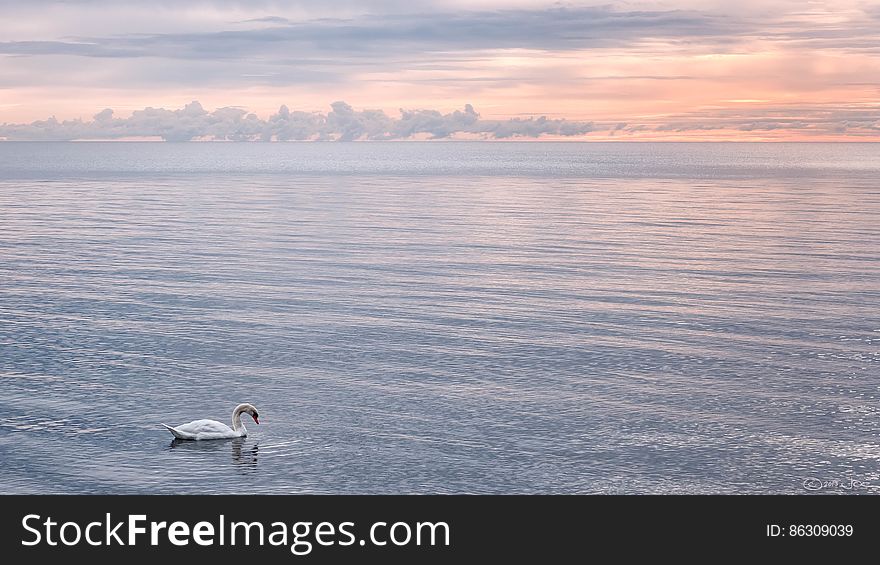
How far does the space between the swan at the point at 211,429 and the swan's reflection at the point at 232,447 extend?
0.14 metres

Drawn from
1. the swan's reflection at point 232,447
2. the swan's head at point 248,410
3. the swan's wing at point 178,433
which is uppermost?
the swan's head at point 248,410

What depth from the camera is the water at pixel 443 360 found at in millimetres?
28016

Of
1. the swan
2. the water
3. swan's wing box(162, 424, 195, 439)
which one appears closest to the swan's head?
the swan

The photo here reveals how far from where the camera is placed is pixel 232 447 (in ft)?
97.4

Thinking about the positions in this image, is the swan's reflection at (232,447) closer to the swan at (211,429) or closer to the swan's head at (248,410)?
the swan at (211,429)

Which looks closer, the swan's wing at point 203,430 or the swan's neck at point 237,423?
the swan's wing at point 203,430

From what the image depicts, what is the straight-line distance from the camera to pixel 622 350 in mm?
40125

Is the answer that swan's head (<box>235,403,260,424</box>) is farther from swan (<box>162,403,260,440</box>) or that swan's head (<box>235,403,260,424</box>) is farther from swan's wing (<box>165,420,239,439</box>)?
swan's wing (<box>165,420,239,439</box>)

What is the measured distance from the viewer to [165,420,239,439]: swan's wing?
29.7m

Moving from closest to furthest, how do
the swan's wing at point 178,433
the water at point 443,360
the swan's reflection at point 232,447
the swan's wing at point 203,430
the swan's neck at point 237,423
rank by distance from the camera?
the water at point 443,360
the swan's reflection at point 232,447
the swan's wing at point 178,433
the swan's wing at point 203,430
the swan's neck at point 237,423

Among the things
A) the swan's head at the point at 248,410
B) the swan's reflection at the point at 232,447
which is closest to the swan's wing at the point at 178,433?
the swan's reflection at the point at 232,447

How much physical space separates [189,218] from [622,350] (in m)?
63.4
